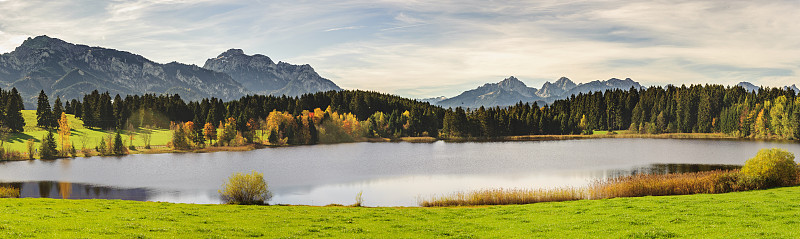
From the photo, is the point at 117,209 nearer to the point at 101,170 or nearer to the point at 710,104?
the point at 101,170

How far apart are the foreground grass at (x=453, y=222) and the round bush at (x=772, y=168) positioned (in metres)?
12.6

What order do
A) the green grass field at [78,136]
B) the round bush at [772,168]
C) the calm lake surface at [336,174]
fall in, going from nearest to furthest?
the round bush at [772,168] < the calm lake surface at [336,174] < the green grass field at [78,136]

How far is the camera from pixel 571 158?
309 feet

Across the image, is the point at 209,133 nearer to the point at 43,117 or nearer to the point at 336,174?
the point at 43,117

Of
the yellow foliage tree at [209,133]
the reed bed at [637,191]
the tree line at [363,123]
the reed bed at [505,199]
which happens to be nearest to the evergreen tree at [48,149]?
the tree line at [363,123]

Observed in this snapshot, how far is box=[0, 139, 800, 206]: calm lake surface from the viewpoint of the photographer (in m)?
57.8

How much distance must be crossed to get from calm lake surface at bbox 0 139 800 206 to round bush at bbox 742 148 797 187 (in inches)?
750

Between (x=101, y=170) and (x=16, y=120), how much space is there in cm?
8086

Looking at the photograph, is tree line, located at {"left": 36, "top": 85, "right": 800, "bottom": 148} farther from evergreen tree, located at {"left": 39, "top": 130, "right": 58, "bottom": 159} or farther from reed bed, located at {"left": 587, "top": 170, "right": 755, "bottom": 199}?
reed bed, located at {"left": 587, "top": 170, "right": 755, "bottom": 199}

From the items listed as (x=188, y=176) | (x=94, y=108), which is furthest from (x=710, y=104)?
(x=94, y=108)

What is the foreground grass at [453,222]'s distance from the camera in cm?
2170

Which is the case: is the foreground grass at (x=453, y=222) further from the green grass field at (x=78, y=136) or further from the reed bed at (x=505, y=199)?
the green grass field at (x=78, y=136)

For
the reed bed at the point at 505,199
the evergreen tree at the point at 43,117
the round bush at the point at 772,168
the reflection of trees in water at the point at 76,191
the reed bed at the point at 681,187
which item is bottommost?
the reflection of trees in water at the point at 76,191

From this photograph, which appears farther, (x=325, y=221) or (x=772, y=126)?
(x=772, y=126)
